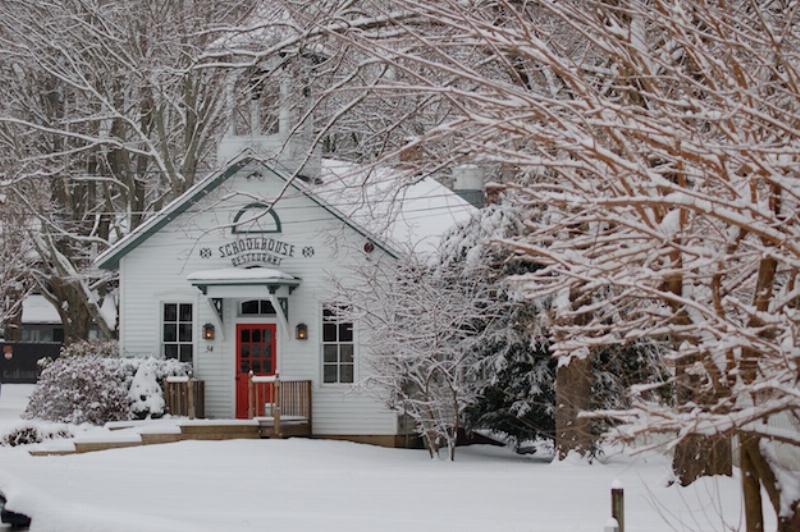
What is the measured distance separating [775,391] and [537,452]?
2175cm

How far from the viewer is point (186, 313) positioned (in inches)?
1172

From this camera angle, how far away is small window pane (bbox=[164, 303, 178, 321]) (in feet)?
97.7

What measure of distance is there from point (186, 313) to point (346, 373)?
3.84 meters

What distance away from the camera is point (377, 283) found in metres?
25.5

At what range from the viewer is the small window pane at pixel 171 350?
97.5 ft

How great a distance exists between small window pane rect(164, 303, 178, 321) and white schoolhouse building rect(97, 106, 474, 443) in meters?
0.02

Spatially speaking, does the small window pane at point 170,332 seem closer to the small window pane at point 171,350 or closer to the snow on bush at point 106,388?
the small window pane at point 171,350

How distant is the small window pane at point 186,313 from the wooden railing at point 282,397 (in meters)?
2.24

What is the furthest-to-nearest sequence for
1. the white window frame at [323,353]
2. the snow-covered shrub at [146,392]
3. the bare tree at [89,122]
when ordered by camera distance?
the bare tree at [89,122] → the white window frame at [323,353] → the snow-covered shrub at [146,392]

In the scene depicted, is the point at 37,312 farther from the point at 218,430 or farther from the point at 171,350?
the point at 218,430

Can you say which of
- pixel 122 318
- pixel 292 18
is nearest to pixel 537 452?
pixel 122 318

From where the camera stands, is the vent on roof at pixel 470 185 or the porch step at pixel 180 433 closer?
the porch step at pixel 180 433

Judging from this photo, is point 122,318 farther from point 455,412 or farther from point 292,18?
point 292,18

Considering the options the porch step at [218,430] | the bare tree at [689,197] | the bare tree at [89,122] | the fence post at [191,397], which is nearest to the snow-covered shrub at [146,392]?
the fence post at [191,397]
